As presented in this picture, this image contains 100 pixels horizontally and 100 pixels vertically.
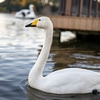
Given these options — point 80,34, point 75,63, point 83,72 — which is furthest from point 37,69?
A: point 80,34

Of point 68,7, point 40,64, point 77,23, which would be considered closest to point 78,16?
point 68,7

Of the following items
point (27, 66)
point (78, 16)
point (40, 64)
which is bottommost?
point (78, 16)

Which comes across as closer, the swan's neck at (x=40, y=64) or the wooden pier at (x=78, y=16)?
the swan's neck at (x=40, y=64)

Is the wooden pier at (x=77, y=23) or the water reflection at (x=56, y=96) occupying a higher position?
the water reflection at (x=56, y=96)

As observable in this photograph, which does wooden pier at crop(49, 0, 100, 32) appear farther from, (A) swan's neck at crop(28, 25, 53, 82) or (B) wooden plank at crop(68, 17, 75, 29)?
(A) swan's neck at crop(28, 25, 53, 82)

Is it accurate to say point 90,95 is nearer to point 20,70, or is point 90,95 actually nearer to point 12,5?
point 20,70

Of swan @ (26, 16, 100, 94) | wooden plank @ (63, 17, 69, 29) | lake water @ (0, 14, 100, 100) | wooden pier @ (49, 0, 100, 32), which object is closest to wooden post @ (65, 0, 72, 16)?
wooden pier @ (49, 0, 100, 32)

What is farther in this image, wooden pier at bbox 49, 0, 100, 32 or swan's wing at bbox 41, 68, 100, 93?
wooden pier at bbox 49, 0, 100, 32

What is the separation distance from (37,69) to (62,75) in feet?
2.13

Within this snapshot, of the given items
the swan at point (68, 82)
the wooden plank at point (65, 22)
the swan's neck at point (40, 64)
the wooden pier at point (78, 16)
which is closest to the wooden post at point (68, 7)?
the wooden pier at point (78, 16)

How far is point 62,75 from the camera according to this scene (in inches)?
251

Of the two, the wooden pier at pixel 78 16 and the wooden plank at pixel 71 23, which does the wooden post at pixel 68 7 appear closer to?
the wooden pier at pixel 78 16

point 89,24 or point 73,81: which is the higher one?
point 73,81

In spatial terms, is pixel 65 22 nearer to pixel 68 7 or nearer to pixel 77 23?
pixel 77 23
